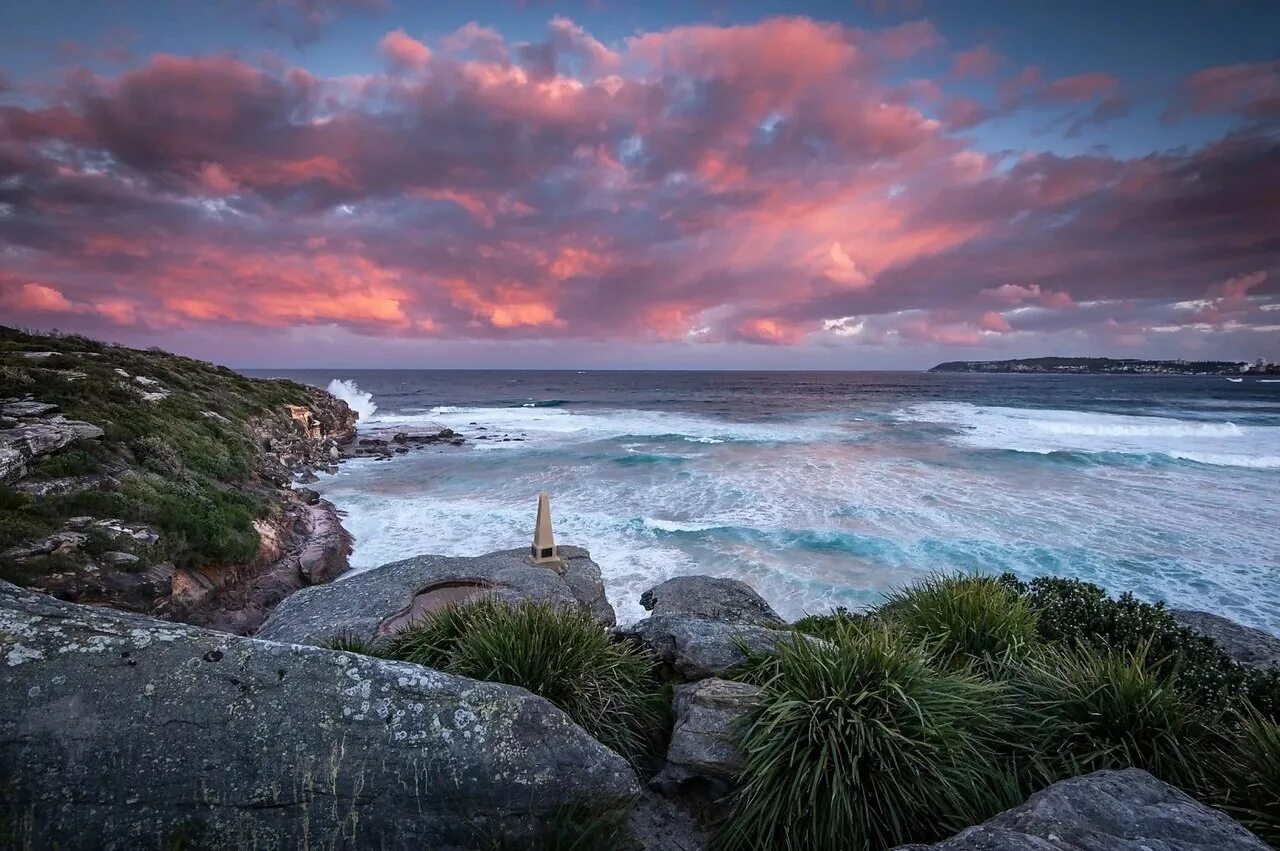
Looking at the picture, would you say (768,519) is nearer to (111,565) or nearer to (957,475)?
(957,475)

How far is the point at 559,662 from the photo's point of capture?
15.4 ft

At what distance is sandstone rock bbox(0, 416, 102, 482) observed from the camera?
32.2 feet

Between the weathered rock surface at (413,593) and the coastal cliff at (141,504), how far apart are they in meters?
3.20

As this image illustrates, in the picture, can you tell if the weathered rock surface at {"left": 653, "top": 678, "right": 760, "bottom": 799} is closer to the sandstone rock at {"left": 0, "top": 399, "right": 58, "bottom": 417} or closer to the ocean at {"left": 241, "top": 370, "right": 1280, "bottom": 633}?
the ocean at {"left": 241, "top": 370, "right": 1280, "bottom": 633}


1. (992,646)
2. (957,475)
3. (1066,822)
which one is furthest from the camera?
(957,475)

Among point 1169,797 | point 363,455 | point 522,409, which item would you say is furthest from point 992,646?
point 522,409

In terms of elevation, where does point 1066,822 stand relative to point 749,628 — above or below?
above

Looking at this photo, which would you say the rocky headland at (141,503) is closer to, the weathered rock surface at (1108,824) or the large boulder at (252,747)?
the large boulder at (252,747)

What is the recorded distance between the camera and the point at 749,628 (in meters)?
6.24

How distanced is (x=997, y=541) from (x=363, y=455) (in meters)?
29.7

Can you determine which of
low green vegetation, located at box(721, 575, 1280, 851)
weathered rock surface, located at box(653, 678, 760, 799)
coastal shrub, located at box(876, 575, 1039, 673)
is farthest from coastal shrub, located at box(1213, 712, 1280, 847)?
weathered rock surface, located at box(653, 678, 760, 799)

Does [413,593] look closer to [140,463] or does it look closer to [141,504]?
[141,504]

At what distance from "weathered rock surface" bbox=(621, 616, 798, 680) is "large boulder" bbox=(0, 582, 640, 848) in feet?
8.04

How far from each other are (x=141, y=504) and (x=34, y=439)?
260 cm
